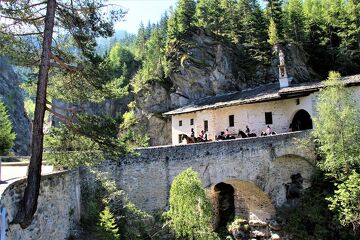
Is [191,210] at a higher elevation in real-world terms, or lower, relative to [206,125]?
lower

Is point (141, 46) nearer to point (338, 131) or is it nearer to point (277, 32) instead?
point (277, 32)

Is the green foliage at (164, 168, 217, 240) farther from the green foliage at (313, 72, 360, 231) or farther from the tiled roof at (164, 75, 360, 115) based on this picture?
the tiled roof at (164, 75, 360, 115)

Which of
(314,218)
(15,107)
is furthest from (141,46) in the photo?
(314,218)

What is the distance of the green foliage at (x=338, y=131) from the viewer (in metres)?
20.7

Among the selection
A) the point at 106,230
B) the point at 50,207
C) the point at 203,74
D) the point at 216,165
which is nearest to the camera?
the point at 50,207

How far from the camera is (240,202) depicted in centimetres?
2450

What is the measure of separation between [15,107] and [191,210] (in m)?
40.0

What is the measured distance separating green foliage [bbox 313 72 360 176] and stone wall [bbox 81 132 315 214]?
7.78 ft

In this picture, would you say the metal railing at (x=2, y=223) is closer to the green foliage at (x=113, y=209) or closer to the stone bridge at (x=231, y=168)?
the green foliage at (x=113, y=209)

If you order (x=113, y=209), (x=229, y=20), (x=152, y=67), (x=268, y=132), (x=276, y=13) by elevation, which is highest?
(x=229, y=20)

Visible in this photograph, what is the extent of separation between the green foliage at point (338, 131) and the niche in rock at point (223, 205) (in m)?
7.23

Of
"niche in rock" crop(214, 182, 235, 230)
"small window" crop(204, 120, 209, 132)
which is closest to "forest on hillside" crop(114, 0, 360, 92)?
"small window" crop(204, 120, 209, 132)

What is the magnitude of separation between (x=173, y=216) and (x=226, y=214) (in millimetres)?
11711

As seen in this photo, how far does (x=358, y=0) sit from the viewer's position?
37594 mm
